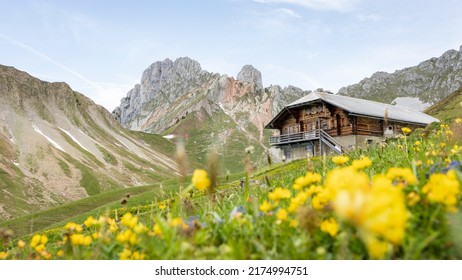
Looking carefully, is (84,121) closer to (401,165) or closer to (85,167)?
(85,167)

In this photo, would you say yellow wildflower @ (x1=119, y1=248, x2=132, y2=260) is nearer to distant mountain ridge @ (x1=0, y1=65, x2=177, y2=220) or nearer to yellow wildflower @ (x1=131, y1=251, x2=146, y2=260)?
yellow wildflower @ (x1=131, y1=251, x2=146, y2=260)

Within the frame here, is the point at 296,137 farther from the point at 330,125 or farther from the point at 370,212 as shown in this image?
the point at 370,212

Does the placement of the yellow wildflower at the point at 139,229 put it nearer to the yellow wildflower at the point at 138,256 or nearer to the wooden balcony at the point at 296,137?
the yellow wildflower at the point at 138,256

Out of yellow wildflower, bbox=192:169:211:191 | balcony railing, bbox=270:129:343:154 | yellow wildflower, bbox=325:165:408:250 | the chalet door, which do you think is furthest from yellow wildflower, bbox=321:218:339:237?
the chalet door

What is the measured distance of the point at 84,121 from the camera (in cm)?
11131

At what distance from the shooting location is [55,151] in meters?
82.2

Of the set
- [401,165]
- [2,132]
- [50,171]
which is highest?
[2,132]

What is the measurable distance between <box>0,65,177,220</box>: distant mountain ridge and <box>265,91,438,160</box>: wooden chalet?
38352 mm

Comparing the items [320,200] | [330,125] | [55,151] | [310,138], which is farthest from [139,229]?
[55,151]

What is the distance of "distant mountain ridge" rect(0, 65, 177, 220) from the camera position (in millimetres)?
63688

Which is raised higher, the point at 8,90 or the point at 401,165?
the point at 8,90

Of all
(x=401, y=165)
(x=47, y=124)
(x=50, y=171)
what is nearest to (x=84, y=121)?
(x=47, y=124)
